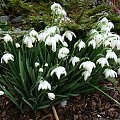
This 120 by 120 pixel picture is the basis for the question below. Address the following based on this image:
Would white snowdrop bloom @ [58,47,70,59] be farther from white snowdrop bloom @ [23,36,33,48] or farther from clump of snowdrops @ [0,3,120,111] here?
white snowdrop bloom @ [23,36,33,48]

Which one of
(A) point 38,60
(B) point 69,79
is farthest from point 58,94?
(A) point 38,60

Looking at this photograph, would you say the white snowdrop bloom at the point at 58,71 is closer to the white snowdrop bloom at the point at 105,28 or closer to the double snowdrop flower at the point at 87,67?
the double snowdrop flower at the point at 87,67

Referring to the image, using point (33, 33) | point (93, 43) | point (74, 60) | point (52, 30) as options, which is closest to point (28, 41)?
point (33, 33)

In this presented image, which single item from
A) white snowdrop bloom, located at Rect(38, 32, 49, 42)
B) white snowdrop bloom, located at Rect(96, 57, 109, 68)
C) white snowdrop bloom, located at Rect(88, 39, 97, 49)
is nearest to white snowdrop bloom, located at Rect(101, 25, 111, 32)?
white snowdrop bloom, located at Rect(88, 39, 97, 49)

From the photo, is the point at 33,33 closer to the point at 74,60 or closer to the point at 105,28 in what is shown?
the point at 74,60

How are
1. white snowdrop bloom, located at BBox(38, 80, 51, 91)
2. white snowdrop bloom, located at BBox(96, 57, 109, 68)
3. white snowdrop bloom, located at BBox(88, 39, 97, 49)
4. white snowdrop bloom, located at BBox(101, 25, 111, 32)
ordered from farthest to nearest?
white snowdrop bloom, located at BBox(101, 25, 111, 32)
white snowdrop bloom, located at BBox(88, 39, 97, 49)
white snowdrop bloom, located at BBox(96, 57, 109, 68)
white snowdrop bloom, located at BBox(38, 80, 51, 91)

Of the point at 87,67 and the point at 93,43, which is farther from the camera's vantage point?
the point at 93,43

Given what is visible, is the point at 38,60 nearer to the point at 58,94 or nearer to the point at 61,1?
the point at 58,94

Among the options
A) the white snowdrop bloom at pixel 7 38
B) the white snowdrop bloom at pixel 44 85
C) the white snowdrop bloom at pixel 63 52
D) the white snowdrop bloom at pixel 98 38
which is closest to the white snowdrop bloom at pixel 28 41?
the white snowdrop bloom at pixel 7 38
